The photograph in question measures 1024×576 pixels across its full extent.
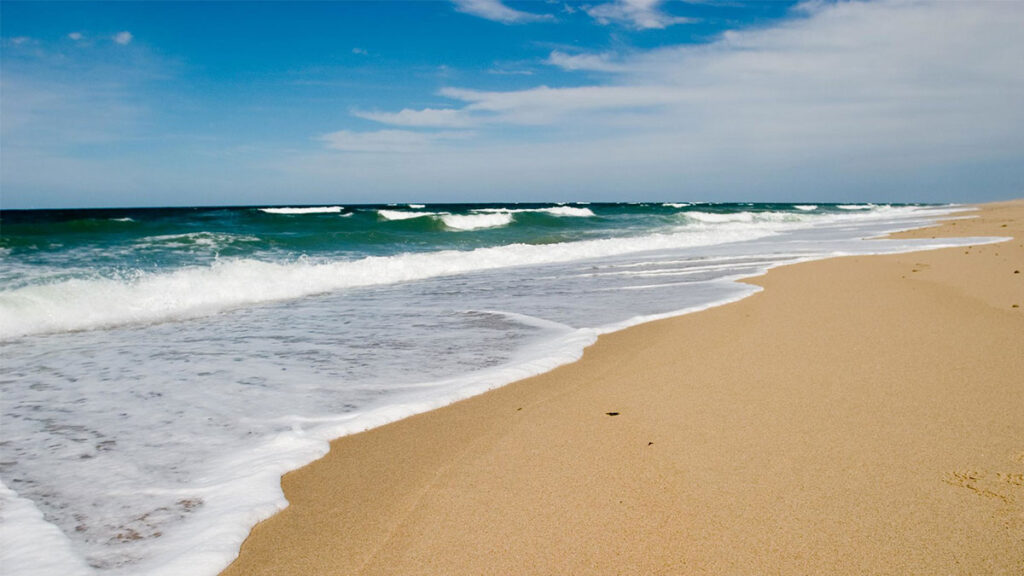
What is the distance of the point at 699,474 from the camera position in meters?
2.30

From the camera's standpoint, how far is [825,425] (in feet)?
8.82

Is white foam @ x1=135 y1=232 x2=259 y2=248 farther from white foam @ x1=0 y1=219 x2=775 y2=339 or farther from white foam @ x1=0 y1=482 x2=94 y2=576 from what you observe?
white foam @ x1=0 y1=482 x2=94 y2=576

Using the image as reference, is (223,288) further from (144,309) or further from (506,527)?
(506,527)

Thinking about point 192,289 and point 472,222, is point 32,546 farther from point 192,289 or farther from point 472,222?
point 472,222

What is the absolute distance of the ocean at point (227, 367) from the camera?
7.24 ft

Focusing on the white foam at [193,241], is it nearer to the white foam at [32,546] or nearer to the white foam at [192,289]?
the white foam at [192,289]

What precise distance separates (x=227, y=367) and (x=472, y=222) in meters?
26.9

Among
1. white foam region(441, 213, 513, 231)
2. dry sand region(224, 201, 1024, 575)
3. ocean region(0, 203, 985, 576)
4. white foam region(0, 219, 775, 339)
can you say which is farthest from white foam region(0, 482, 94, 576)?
white foam region(441, 213, 513, 231)

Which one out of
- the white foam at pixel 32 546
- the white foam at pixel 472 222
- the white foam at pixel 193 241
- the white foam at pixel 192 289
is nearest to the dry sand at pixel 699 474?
the white foam at pixel 32 546

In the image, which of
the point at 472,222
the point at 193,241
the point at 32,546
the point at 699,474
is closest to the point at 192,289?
the point at 32,546

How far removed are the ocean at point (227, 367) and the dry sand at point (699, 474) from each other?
29cm

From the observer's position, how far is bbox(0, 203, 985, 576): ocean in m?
2.21

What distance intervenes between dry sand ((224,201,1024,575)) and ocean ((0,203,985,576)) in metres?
0.29

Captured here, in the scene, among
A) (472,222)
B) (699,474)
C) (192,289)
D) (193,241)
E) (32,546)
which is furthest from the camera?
(472,222)
